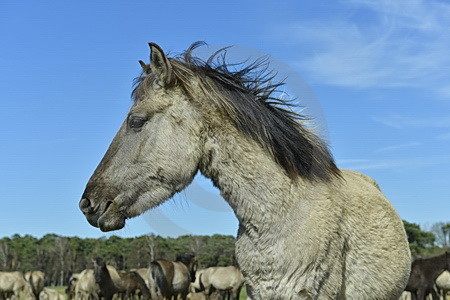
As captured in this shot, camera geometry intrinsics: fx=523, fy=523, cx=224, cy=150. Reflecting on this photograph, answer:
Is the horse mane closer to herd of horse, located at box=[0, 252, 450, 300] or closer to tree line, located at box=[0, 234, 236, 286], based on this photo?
herd of horse, located at box=[0, 252, 450, 300]

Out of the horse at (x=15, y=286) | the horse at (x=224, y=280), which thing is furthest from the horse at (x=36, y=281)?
the horse at (x=224, y=280)

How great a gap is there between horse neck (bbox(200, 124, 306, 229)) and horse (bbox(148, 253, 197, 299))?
1907cm

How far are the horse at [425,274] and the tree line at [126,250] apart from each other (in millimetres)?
33752

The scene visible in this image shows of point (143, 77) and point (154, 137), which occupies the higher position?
point (143, 77)

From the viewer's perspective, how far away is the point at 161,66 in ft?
12.1

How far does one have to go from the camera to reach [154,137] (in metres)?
3.65

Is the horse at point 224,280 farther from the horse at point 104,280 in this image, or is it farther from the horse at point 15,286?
the horse at point 15,286

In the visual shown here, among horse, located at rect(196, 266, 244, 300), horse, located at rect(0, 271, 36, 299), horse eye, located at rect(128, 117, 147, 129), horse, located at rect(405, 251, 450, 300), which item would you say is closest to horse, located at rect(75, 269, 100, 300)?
horse, located at rect(0, 271, 36, 299)

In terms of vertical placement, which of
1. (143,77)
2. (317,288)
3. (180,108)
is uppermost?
(143,77)

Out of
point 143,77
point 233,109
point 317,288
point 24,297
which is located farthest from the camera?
point 24,297

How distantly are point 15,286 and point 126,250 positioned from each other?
139ft

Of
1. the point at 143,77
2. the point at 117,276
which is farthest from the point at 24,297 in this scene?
the point at 143,77

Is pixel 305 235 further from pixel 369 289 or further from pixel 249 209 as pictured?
pixel 369 289

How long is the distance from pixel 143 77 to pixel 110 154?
27.9 inches
